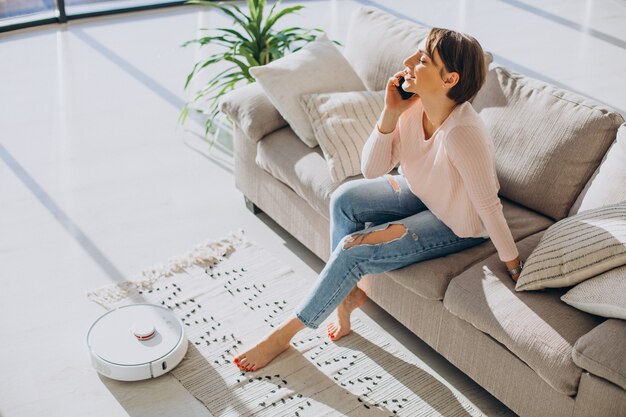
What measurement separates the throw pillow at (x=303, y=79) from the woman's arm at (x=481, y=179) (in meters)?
0.82

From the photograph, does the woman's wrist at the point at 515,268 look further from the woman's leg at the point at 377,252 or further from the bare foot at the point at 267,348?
the bare foot at the point at 267,348

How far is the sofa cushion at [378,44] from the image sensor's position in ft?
10.7

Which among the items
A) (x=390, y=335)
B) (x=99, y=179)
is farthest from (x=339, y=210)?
(x=99, y=179)

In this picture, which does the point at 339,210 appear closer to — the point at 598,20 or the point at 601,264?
the point at 601,264

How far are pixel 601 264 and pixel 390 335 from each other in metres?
0.83

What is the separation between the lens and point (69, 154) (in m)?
4.07

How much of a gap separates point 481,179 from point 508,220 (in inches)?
13.9

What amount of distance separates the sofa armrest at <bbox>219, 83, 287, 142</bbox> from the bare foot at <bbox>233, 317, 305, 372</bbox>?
89 cm

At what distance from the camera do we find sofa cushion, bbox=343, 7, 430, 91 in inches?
128

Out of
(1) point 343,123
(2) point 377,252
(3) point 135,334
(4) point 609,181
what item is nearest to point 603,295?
(4) point 609,181

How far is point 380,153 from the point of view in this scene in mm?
2779

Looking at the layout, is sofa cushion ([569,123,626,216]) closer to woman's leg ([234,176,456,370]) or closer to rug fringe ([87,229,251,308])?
woman's leg ([234,176,456,370])

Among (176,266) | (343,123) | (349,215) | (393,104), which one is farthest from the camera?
(176,266)

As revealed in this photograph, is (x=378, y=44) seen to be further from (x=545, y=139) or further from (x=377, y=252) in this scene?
(x=377, y=252)
